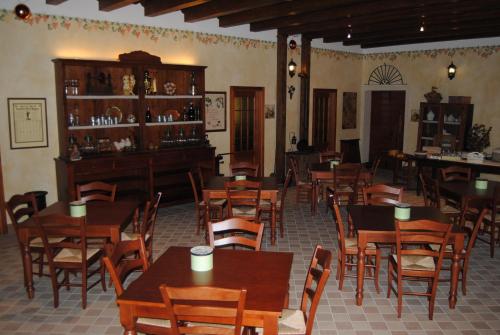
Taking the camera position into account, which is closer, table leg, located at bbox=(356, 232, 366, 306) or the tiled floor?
the tiled floor

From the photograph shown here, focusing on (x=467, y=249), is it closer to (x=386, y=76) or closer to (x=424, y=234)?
(x=424, y=234)

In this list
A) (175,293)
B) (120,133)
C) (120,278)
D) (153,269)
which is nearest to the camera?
(175,293)

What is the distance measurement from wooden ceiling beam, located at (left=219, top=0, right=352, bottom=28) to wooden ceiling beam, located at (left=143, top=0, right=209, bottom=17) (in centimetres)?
101

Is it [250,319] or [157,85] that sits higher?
[157,85]

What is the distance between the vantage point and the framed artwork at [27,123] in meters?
6.49

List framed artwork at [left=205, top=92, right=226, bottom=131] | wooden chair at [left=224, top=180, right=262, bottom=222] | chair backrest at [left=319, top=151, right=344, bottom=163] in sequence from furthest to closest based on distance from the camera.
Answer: framed artwork at [left=205, top=92, right=226, bottom=131], chair backrest at [left=319, top=151, right=344, bottom=163], wooden chair at [left=224, top=180, right=262, bottom=222]

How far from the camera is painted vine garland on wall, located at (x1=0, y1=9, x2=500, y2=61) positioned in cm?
667

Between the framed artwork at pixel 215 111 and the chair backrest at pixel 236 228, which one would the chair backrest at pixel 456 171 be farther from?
the framed artwork at pixel 215 111

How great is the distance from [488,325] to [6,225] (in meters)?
6.04

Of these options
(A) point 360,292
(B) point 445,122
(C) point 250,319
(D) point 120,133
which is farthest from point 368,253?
(B) point 445,122

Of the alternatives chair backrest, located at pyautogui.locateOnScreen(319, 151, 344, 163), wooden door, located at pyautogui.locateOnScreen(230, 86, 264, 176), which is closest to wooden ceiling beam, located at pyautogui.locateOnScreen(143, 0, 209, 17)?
wooden door, located at pyautogui.locateOnScreen(230, 86, 264, 176)

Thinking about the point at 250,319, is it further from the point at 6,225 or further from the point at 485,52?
the point at 485,52

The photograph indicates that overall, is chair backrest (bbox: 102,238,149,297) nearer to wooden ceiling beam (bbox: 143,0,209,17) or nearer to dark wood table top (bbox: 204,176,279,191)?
dark wood table top (bbox: 204,176,279,191)

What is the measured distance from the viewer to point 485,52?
32.5 ft
